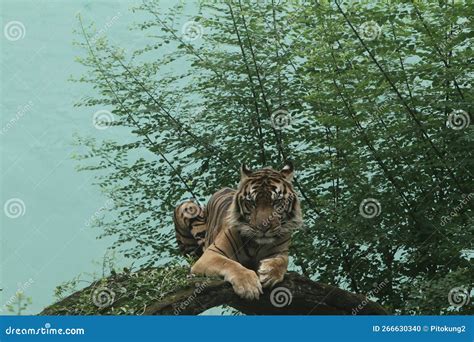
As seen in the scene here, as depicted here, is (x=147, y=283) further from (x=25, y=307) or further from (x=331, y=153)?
(x=331, y=153)

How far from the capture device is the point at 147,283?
532 cm

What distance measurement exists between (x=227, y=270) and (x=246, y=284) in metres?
0.24

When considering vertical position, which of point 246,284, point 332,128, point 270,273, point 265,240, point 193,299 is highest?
point 332,128

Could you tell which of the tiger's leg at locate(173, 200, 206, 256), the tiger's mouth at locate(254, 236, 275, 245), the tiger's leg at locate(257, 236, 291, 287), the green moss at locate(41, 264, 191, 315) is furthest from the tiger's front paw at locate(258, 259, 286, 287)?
the tiger's leg at locate(173, 200, 206, 256)

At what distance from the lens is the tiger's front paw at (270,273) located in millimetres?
5121

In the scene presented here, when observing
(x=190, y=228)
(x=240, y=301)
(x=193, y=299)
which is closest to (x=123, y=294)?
(x=193, y=299)

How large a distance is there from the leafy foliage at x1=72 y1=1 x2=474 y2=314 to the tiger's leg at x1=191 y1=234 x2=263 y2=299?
182 cm

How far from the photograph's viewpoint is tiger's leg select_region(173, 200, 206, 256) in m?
6.76

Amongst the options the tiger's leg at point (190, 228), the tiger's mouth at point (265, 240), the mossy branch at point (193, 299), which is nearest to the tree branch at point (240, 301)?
the mossy branch at point (193, 299)

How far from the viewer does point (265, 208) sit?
5.57 metres

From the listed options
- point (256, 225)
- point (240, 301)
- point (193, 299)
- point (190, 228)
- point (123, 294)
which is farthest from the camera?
point (190, 228)

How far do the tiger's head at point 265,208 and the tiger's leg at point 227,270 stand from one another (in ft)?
0.59

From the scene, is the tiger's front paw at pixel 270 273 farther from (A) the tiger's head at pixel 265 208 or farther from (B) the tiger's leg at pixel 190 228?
(B) the tiger's leg at pixel 190 228

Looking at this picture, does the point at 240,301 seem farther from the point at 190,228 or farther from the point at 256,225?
the point at 190,228
